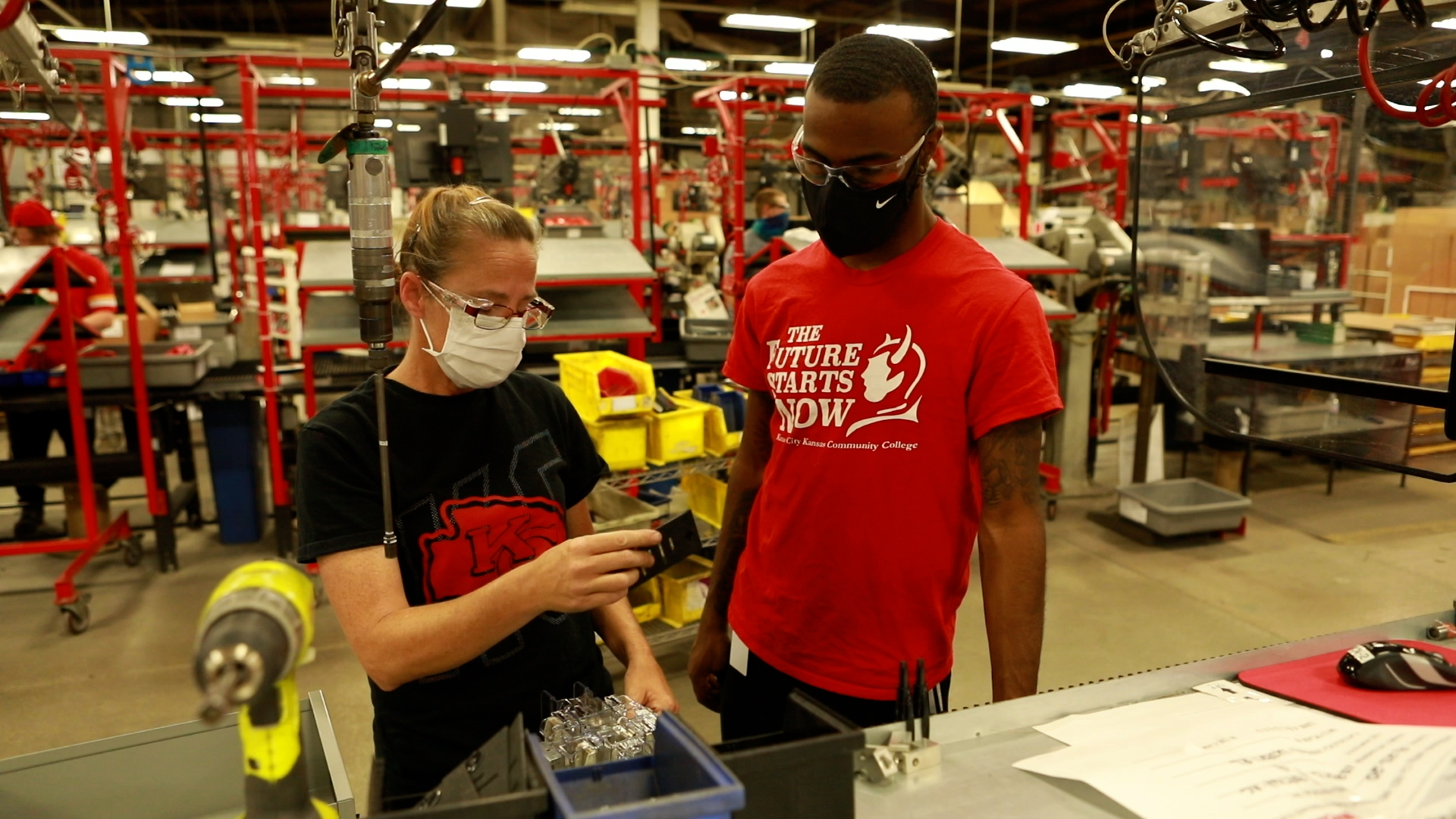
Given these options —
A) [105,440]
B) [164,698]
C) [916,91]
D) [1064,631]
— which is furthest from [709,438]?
[105,440]

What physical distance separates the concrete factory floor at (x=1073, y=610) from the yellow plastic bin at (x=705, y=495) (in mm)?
570

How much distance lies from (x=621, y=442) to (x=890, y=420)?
2.10 m

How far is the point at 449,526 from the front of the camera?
49.4 inches

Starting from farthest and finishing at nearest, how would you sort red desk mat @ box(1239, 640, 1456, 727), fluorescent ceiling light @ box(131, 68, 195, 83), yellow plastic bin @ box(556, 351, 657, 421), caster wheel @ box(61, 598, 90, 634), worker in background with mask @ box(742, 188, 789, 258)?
worker in background with mask @ box(742, 188, 789, 258) → fluorescent ceiling light @ box(131, 68, 195, 83) → caster wheel @ box(61, 598, 90, 634) → yellow plastic bin @ box(556, 351, 657, 421) → red desk mat @ box(1239, 640, 1456, 727)

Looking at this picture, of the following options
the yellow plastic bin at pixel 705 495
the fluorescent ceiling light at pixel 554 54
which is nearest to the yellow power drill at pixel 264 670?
the yellow plastic bin at pixel 705 495

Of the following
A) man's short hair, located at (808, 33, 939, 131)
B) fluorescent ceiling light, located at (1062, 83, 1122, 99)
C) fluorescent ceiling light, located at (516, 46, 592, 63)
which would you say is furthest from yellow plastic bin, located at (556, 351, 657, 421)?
fluorescent ceiling light, located at (1062, 83, 1122, 99)

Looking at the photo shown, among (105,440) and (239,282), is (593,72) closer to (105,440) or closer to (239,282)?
(239,282)

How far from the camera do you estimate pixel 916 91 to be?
129 centimetres

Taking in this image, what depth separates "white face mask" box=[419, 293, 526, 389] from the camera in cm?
126

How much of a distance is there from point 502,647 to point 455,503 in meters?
0.21

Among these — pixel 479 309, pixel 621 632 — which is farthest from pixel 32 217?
pixel 621 632

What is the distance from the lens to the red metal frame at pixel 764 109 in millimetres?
5293

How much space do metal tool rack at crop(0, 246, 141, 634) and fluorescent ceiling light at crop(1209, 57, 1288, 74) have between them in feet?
13.6

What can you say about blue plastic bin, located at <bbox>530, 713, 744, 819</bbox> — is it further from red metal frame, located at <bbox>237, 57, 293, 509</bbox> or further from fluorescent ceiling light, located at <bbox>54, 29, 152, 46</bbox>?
fluorescent ceiling light, located at <bbox>54, 29, 152, 46</bbox>
